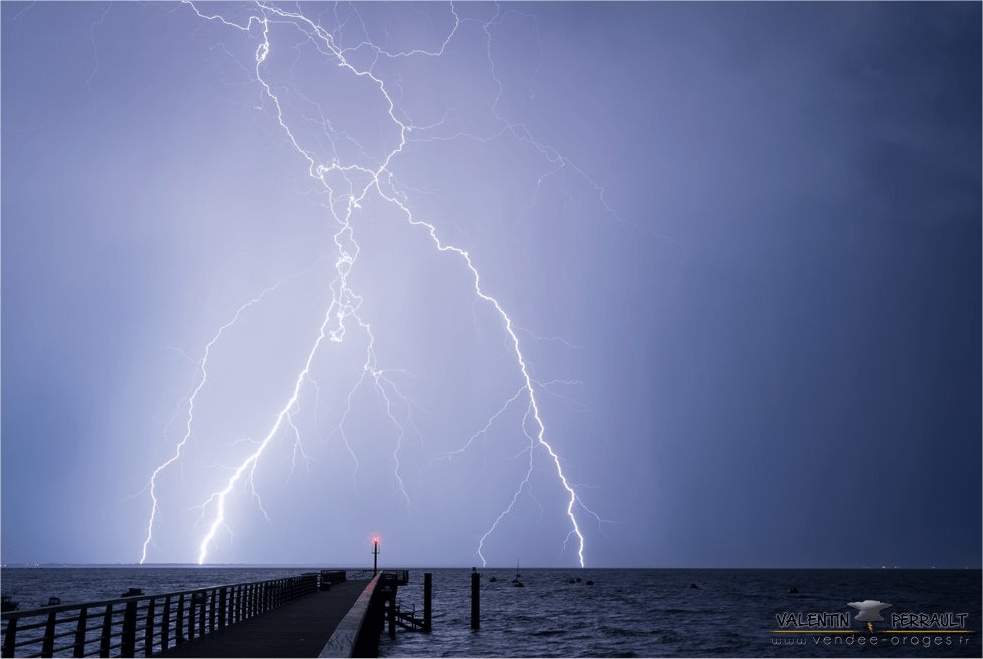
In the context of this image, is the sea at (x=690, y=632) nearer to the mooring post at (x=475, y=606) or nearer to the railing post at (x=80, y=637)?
the mooring post at (x=475, y=606)

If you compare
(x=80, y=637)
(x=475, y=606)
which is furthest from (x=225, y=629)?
(x=475, y=606)

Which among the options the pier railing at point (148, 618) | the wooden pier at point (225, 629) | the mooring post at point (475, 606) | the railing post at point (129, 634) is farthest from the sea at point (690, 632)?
the railing post at point (129, 634)

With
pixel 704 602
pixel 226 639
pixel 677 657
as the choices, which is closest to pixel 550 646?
pixel 677 657

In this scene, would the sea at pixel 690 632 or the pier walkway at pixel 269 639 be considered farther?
the sea at pixel 690 632

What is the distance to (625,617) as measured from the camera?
5034cm

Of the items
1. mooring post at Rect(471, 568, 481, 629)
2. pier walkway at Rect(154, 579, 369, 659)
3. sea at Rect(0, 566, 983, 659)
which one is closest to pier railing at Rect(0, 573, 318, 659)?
pier walkway at Rect(154, 579, 369, 659)

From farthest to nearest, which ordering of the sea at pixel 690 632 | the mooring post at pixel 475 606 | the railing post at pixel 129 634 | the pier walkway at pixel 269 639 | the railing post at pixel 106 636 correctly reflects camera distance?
the mooring post at pixel 475 606, the sea at pixel 690 632, the pier walkway at pixel 269 639, the railing post at pixel 129 634, the railing post at pixel 106 636

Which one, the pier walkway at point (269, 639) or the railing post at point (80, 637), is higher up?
the railing post at point (80, 637)

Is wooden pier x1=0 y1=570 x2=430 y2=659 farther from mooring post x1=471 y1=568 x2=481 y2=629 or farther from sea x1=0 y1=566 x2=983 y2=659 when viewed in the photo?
mooring post x1=471 y1=568 x2=481 y2=629

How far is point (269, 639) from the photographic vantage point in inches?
508

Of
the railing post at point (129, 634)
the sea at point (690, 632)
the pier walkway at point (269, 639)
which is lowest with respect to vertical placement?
the sea at point (690, 632)

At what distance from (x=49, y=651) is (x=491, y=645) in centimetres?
2650

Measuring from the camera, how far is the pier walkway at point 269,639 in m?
10.9

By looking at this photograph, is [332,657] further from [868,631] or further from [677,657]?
[868,631]
